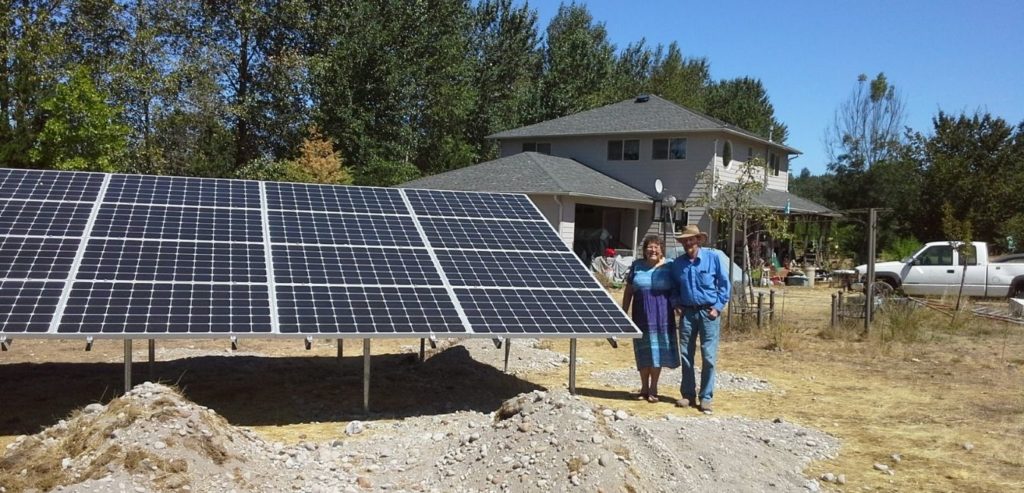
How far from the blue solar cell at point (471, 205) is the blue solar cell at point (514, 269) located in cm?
118

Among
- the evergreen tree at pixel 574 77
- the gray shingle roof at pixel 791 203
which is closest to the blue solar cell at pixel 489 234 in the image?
the gray shingle roof at pixel 791 203

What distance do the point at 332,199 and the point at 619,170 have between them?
2257cm

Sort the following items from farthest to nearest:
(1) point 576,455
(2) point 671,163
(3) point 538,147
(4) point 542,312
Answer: (3) point 538,147
(2) point 671,163
(4) point 542,312
(1) point 576,455

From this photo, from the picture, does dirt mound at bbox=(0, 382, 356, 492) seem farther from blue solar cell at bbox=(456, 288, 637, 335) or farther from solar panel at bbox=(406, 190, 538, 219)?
solar panel at bbox=(406, 190, 538, 219)

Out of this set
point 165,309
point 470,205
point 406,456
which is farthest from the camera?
point 470,205

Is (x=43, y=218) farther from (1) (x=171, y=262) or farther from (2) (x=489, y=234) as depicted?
(2) (x=489, y=234)

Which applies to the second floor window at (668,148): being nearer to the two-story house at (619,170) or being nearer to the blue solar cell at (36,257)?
the two-story house at (619,170)

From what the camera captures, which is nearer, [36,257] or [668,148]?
[36,257]

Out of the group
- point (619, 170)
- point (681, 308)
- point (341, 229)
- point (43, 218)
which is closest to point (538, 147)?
point (619, 170)

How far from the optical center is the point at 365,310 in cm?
822

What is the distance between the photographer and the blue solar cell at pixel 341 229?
9489 mm

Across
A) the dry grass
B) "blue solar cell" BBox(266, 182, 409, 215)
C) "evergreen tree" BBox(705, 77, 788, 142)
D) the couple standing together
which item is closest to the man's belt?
the couple standing together

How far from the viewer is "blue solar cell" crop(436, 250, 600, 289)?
9.32 m

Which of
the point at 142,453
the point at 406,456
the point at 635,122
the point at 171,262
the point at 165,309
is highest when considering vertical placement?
the point at 635,122
